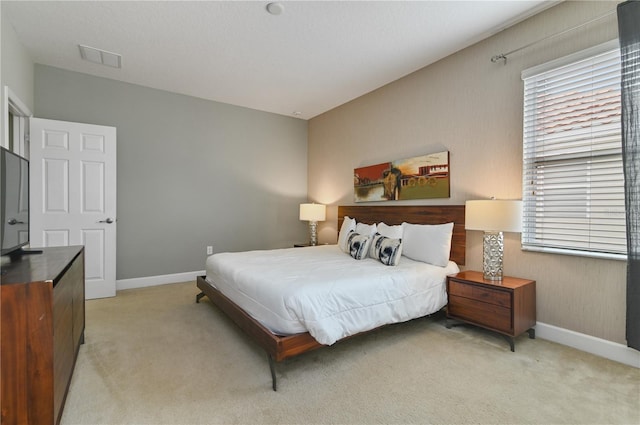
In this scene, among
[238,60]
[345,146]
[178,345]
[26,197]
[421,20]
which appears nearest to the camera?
[26,197]

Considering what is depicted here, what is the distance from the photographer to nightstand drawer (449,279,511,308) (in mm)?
2435

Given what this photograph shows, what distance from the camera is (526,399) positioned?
1790 millimetres

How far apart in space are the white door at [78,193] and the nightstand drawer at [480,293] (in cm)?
387

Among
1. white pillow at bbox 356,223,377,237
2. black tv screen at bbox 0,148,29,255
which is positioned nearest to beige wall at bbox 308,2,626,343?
white pillow at bbox 356,223,377,237

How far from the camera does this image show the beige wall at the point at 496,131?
7.71 feet

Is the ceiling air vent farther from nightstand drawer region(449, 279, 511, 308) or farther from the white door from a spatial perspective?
nightstand drawer region(449, 279, 511, 308)

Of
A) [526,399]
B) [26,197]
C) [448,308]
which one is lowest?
[526,399]

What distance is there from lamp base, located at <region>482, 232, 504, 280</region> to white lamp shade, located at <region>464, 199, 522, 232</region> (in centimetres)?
19

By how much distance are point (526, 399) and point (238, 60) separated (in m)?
3.83

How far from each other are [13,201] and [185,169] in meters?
2.74

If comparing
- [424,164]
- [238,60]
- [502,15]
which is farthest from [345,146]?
[502,15]

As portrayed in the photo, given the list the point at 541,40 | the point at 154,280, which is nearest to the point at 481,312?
the point at 541,40

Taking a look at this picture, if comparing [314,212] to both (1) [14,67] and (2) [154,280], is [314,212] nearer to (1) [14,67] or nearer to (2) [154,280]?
(2) [154,280]

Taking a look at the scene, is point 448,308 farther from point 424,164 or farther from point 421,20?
point 421,20
